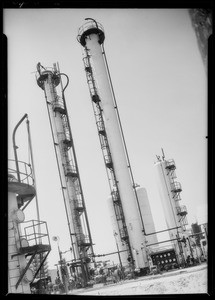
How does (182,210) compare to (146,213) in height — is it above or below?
below

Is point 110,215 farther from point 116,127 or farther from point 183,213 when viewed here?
point 116,127

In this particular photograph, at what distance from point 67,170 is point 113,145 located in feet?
12.8

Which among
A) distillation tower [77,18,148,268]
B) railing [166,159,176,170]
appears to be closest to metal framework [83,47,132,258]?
distillation tower [77,18,148,268]

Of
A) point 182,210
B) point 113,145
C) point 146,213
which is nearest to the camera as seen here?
point 113,145

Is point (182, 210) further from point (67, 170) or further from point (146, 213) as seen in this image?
point (67, 170)

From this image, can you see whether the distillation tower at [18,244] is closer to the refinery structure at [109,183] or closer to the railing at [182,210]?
the refinery structure at [109,183]

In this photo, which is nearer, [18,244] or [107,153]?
[18,244]

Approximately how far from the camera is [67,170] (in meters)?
21.8

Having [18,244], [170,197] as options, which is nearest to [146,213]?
Result: [170,197]

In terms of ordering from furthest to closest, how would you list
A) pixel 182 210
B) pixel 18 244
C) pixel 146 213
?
pixel 182 210 → pixel 146 213 → pixel 18 244

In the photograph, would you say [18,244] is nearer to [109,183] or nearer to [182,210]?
[109,183]
